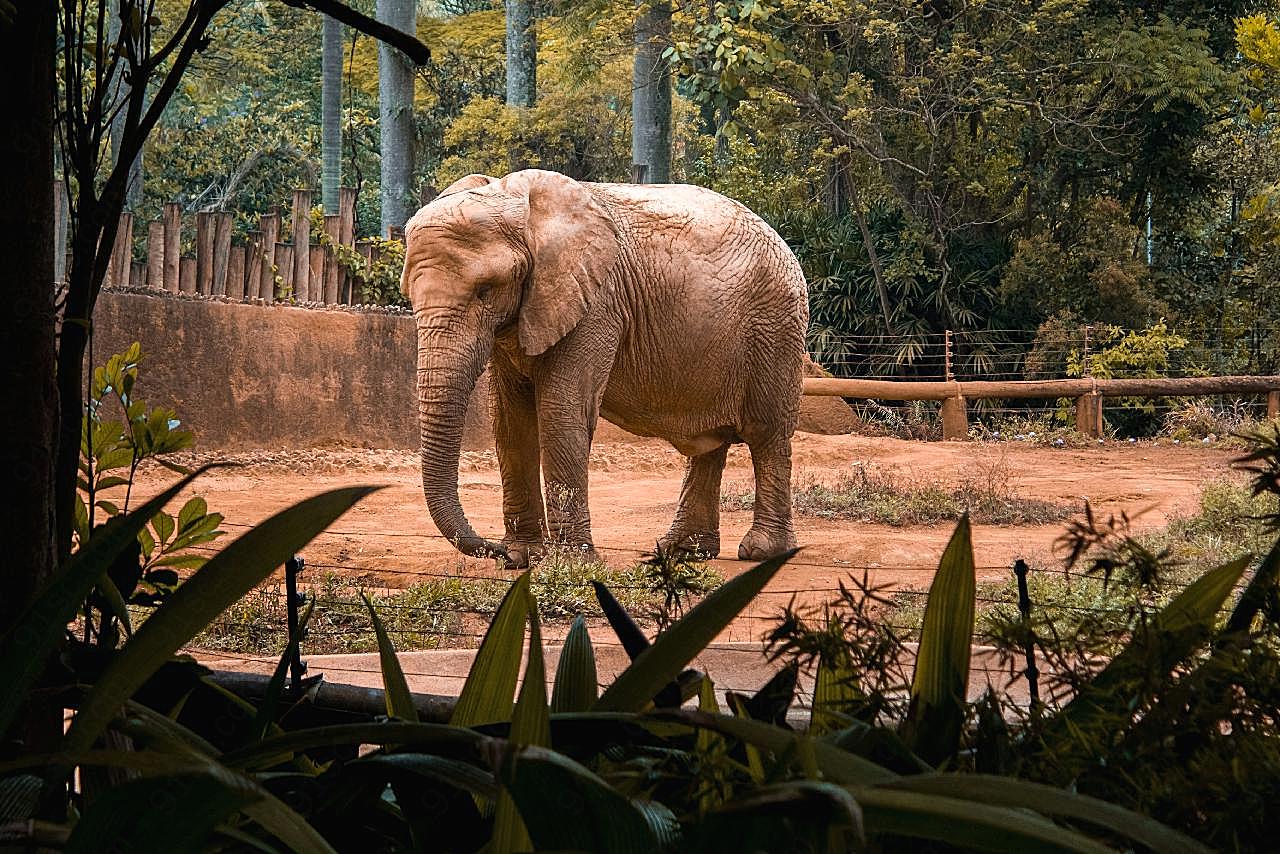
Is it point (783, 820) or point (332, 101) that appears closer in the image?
point (783, 820)

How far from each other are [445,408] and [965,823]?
20.7 feet

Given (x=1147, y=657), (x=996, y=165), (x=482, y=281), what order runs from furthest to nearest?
(x=996, y=165) → (x=482, y=281) → (x=1147, y=657)

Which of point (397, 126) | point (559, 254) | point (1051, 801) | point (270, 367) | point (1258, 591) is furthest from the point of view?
point (397, 126)

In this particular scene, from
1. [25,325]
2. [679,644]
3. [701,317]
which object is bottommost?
[679,644]

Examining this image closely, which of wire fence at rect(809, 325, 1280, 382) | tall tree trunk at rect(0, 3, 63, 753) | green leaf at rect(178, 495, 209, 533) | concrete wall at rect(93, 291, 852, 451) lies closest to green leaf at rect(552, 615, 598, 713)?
tall tree trunk at rect(0, 3, 63, 753)

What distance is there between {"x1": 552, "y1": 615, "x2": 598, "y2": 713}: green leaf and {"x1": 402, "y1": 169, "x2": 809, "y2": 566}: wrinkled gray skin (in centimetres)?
567

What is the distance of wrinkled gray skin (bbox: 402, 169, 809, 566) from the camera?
699 cm

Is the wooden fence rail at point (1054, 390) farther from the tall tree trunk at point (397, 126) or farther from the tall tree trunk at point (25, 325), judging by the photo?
the tall tree trunk at point (25, 325)

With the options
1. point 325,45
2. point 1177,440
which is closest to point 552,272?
point 1177,440

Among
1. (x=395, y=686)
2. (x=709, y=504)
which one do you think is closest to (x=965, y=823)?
(x=395, y=686)

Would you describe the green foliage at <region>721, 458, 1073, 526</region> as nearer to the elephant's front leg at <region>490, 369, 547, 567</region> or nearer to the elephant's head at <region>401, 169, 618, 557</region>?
the elephant's front leg at <region>490, 369, 547, 567</region>

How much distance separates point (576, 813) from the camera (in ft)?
2.76

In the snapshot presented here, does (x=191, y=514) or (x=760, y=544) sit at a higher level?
(x=191, y=514)

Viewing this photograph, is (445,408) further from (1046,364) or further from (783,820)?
(1046,364)
